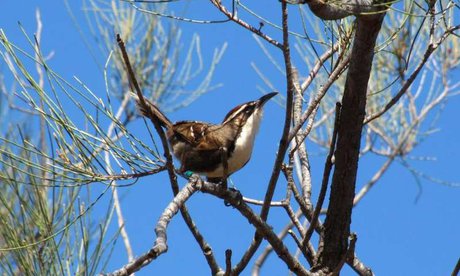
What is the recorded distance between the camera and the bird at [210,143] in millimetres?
3236

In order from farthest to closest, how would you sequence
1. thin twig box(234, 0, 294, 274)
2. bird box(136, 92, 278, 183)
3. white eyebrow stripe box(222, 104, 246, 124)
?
white eyebrow stripe box(222, 104, 246, 124)
bird box(136, 92, 278, 183)
thin twig box(234, 0, 294, 274)

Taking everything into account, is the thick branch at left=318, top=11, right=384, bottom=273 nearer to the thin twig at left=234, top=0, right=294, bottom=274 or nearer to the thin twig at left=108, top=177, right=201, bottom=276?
the thin twig at left=234, top=0, right=294, bottom=274

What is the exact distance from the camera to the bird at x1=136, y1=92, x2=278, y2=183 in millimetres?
3236

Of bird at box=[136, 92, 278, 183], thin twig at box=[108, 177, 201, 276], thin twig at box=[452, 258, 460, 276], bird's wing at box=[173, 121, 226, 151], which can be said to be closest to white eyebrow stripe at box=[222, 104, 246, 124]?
bird at box=[136, 92, 278, 183]

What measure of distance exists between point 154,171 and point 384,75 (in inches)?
152

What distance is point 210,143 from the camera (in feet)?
10.7

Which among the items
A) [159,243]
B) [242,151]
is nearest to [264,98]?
[242,151]

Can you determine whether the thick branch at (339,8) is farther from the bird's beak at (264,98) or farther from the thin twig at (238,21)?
the bird's beak at (264,98)

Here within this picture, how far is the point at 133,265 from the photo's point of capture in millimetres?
1675

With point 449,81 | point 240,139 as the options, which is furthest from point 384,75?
point 240,139

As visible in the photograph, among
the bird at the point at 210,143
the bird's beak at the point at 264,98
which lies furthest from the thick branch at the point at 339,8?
the bird's beak at the point at 264,98

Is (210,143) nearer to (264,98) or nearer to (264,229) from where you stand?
(264,98)

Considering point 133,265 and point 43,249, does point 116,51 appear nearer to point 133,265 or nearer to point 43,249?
point 43,249

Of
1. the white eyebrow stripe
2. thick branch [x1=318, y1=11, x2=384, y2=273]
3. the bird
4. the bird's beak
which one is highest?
the bird's beak
